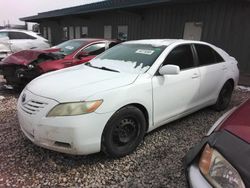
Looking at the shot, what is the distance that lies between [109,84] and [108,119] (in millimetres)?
440

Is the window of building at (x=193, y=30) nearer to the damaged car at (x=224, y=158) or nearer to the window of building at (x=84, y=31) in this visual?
the damaged car at (x=224, y=158)

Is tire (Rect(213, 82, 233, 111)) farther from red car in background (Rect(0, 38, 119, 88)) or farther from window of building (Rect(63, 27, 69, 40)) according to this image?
window of building (Rect(63, 27, 69, 40))

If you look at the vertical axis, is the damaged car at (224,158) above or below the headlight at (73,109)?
above

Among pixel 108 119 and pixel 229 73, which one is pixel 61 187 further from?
pixel 229 73

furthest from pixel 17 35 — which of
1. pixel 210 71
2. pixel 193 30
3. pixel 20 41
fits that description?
pixel 210 71

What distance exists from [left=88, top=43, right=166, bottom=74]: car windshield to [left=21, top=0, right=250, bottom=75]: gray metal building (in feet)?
20.1

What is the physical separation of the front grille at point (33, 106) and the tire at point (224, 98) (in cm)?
348

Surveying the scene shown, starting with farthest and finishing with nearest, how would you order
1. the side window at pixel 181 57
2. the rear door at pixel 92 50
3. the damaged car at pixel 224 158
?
the rear door at pixel 92 50
the side window at pixel 181 57
the damaged car at pixel 224 158

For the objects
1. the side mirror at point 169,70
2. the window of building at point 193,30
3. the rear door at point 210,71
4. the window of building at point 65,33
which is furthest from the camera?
the window of building at point 65,33

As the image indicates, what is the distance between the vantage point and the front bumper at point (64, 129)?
262 centimetres

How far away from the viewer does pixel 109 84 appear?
2938 millimetres

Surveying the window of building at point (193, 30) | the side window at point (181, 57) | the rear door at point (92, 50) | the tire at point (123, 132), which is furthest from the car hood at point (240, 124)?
the window of building at point (193, 30)

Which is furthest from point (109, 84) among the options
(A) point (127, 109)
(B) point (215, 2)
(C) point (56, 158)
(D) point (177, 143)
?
(B) point (215, 2)

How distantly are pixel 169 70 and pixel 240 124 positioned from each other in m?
1.73
